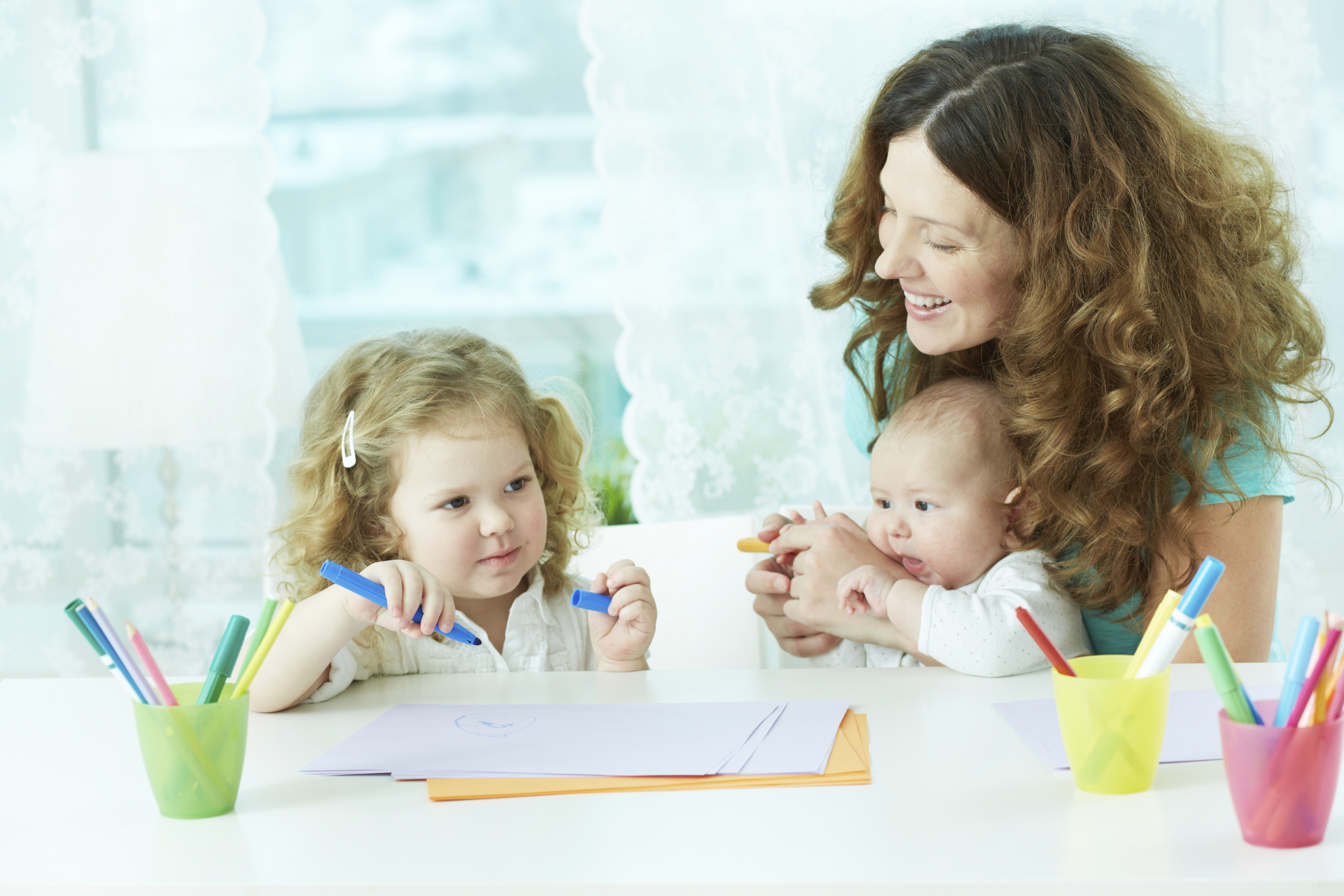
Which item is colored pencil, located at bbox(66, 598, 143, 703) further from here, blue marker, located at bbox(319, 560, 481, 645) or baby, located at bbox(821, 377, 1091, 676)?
baby, located at bbox(821, 377, 1091, 676)

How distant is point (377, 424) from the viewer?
123 centimetres

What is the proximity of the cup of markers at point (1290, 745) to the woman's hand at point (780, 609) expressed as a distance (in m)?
0.69

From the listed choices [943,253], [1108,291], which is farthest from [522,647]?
[1108,291]

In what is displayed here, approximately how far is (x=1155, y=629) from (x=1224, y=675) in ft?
0.34

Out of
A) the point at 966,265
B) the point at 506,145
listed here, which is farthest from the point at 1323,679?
the point at 506,145

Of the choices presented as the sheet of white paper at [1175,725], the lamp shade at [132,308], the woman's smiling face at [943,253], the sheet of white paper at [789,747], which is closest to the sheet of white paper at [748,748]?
the sheet of white paper at [789,747]

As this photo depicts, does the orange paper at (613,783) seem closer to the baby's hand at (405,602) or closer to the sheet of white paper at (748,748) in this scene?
the sheet of white paper at (748,748)

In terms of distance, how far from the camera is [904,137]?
3.90 feet

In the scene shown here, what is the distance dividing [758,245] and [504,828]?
186 centimetres

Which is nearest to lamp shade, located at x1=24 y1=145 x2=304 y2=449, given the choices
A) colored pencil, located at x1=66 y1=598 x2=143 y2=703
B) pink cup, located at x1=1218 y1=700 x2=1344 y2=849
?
colored pencil, located at x1=66 y1=598 x2=143 y2=703

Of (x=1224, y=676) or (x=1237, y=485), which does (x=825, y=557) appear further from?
(x=1224, y=676)

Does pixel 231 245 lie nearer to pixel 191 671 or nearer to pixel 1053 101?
pixel 191 671

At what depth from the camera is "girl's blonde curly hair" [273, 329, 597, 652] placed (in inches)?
48.3

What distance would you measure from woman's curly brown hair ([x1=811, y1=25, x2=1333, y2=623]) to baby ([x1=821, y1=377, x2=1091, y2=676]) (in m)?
0.05
